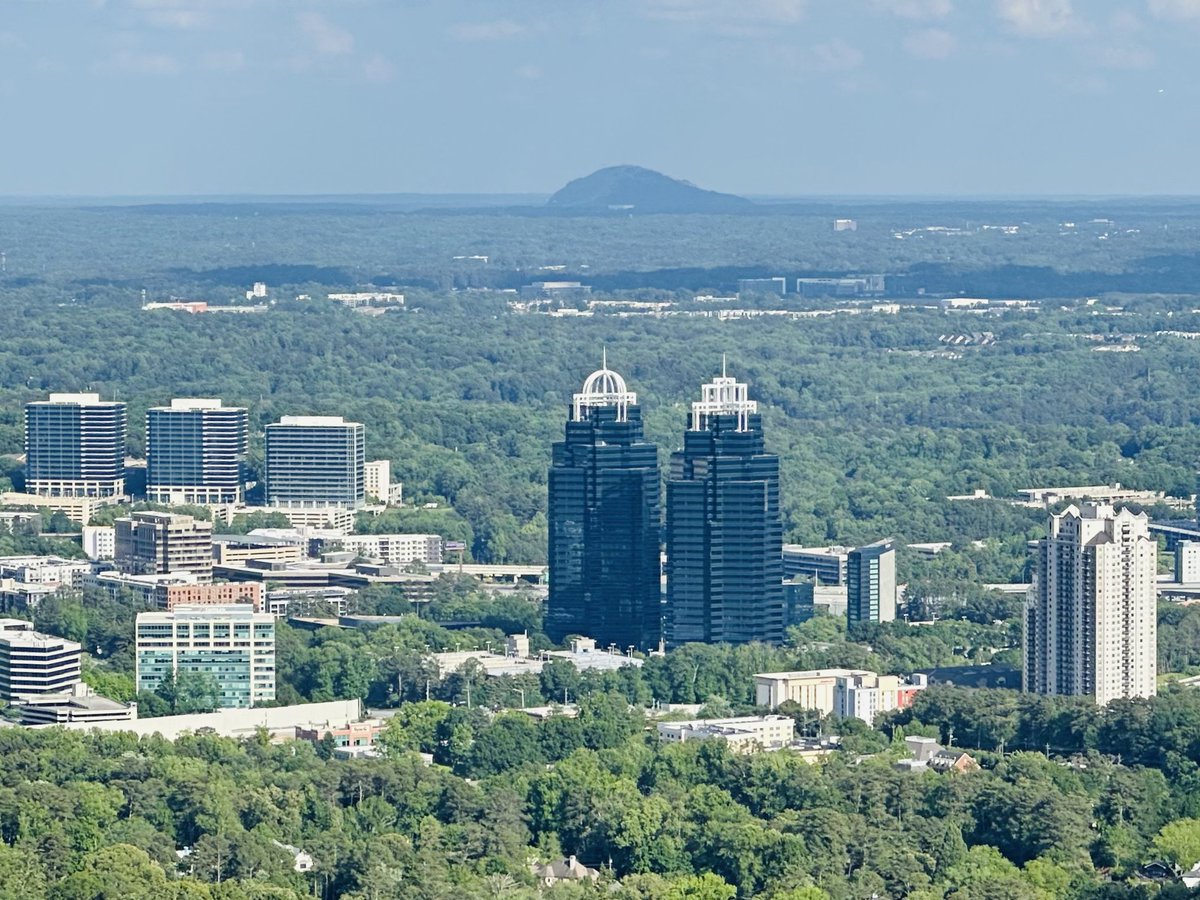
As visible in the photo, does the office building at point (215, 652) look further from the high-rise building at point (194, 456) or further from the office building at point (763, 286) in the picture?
the office building at point (763, 286)

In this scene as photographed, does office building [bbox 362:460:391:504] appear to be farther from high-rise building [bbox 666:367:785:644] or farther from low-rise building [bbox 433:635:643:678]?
low-rise building [bbox 433:635:643:678]

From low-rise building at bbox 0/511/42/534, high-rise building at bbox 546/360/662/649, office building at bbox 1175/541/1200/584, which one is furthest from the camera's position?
low-rise building at bbox 0/511/42/534

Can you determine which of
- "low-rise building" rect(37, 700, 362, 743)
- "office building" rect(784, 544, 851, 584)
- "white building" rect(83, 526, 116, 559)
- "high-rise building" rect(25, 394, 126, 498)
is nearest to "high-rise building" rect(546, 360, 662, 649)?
"low-rise building" rect(37, 700, 362, 743)

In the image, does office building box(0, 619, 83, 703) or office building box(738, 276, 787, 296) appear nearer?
office building box(0, 619, 83, 703)

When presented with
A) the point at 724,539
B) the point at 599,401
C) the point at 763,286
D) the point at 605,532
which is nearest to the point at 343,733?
the point at 724,539

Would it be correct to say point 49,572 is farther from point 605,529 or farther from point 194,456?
point 194,456

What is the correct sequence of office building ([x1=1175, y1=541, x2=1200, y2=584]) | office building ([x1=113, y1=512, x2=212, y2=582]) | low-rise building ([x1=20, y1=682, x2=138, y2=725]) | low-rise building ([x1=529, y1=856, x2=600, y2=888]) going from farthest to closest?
office building ([x1=113, y1=512, x2=212, y2=582])
office building ([x1=1175, y1=541, x2=1200, y2=584])
low-rise building ([x1=20, y1=682, x2=138, y2=725])
low-rise building ([x1=529, y1=856, x2=600, y2=888])

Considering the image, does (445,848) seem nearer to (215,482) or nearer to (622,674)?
A: (622,674)

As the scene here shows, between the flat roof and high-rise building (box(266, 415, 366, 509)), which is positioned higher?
the flat roof
